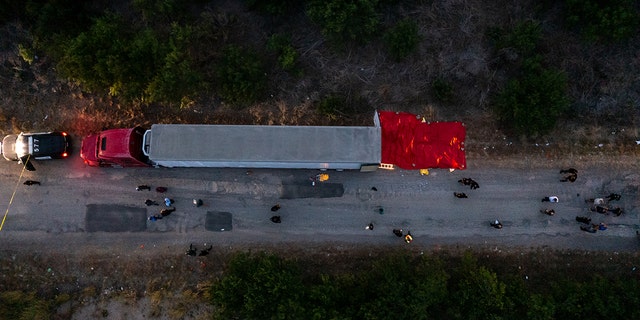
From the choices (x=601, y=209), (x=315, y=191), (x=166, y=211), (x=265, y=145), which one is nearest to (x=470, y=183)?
(x=601, y=209)

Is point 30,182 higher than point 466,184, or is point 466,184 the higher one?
point 466,184

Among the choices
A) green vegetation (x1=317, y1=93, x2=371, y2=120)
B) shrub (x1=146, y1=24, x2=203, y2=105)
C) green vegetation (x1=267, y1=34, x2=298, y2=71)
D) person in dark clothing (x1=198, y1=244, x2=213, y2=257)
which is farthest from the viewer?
green vegetation (x1=317, y1=93, x2=371, y2=120)

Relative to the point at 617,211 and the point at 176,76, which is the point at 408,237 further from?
the point at 176,76

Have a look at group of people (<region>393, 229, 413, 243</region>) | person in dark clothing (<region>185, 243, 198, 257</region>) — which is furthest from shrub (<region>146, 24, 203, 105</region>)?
group of people (<region>393, 229, 413, 243</region>)

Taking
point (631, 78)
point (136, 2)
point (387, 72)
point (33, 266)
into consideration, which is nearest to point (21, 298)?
point (33, 266)

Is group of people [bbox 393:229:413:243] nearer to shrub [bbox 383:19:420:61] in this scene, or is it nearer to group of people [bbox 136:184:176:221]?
shrub [bbox 383:19:420:61]

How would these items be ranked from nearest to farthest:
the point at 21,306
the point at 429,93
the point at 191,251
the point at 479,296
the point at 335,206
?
the point at 479,296
the point at 21,306
the point at 191,251
the point at 335,206
the point at 429,93

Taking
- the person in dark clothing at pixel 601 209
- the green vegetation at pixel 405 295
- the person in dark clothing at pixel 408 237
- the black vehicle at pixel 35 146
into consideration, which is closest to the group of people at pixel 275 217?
the green vegetation at pixel 405 295
